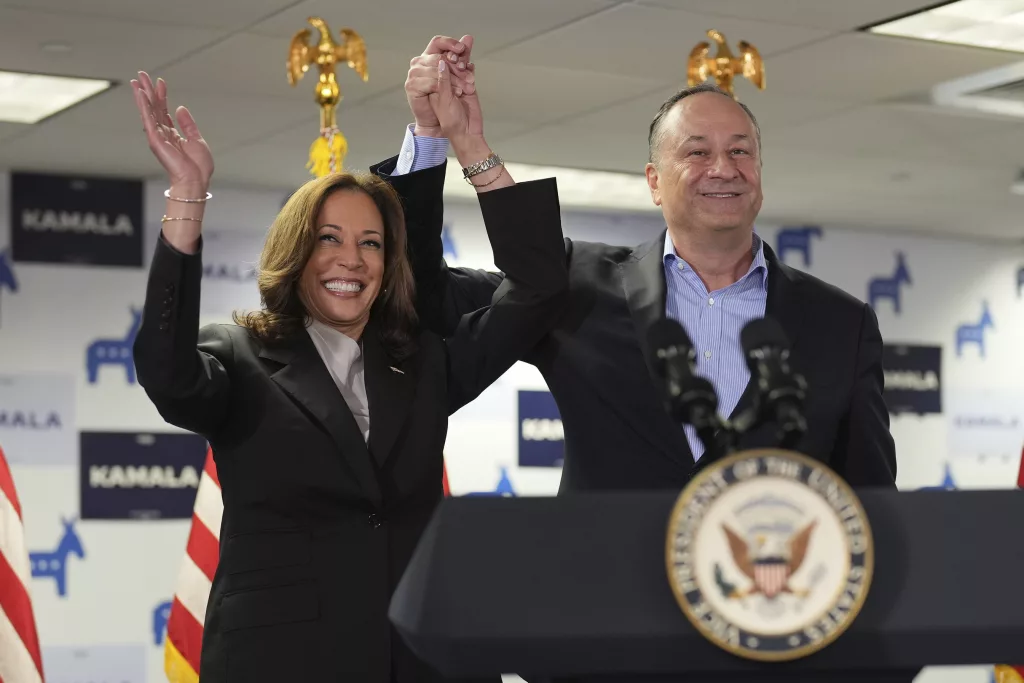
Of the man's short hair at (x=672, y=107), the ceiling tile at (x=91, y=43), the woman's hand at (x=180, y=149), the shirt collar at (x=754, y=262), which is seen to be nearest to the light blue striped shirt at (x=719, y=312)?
the shirt collar at (x=754, y=262)

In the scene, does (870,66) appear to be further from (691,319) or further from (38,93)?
(691,319)

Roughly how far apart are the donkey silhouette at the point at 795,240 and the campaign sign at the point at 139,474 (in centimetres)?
383

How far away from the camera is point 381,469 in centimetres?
193

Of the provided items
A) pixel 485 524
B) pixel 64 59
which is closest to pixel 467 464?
pixel 64 59

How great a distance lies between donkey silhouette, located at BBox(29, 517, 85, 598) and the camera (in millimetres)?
6707

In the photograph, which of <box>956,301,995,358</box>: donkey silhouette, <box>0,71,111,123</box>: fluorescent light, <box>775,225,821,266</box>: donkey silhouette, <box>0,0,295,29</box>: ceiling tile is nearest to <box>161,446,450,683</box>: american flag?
<box>0,0,295,29</box>: ceiling tile

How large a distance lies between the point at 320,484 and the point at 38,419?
5.34 m

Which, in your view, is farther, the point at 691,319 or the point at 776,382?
the point at 691,319

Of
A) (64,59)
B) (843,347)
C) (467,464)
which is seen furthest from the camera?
(467,464)

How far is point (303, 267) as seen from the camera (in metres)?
2.03

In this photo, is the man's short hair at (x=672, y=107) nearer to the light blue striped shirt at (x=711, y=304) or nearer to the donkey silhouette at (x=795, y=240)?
the light blue striped shirt at (x=711, y=304)

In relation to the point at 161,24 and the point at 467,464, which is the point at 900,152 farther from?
the point at 161,24

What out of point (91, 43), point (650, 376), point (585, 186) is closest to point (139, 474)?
point (585, 186)

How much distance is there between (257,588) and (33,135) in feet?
15.6
